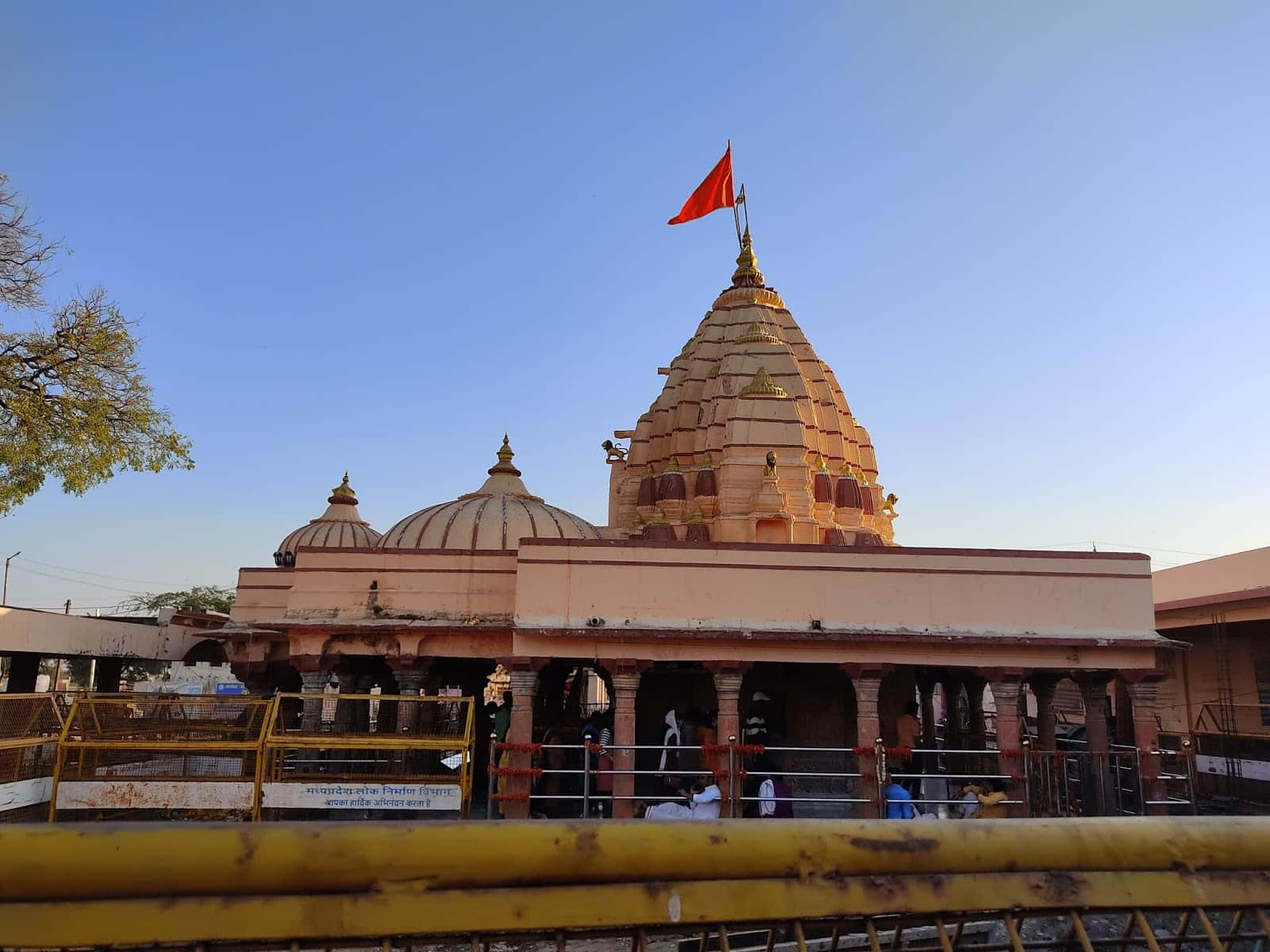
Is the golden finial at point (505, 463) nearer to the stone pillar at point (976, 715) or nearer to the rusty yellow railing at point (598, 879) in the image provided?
the stone pillar at point (976, 715)

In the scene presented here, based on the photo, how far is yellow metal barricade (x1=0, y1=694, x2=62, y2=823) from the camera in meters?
10.6

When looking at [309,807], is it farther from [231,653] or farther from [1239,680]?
[1239,680]

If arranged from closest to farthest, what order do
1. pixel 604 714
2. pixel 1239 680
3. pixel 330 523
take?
1. pixel 604 714
2. pixel 1239 680
3. pixel 330 523

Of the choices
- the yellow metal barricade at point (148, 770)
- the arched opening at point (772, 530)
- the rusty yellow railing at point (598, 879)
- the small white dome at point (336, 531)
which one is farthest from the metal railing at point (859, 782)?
the small white dome at point (336, 531)

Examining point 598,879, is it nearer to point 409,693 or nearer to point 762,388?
point 409,693

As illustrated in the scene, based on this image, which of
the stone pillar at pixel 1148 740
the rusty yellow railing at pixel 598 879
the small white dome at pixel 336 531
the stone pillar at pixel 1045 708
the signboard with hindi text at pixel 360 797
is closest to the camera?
the rusty yellow railing at pixel 598 879

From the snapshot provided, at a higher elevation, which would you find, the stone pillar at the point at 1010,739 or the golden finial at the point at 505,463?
the golden finial at the point at 505,463

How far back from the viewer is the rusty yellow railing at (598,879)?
2.08m

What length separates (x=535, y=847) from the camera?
7.40 feet

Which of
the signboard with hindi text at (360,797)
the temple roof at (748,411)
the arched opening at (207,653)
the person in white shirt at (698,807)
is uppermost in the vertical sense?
the temple roof at (748,411)

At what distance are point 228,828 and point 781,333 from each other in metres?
23.4

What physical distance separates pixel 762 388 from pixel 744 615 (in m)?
7.51

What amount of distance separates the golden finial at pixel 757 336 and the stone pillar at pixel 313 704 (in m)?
12.8

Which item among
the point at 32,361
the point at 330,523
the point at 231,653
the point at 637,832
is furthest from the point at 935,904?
the point at 330,523
